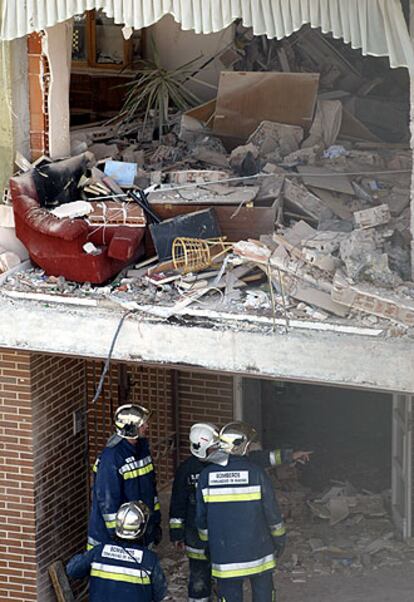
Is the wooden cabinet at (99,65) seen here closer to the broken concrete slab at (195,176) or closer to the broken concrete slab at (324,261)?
the broken concrete slab at (195,176)

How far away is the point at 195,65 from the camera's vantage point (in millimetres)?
14359

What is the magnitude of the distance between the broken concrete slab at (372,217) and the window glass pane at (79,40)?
221 inches

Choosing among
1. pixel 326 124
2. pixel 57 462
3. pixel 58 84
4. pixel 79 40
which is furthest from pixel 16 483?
pixel 79 40

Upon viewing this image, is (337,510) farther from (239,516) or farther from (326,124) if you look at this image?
(326,124)

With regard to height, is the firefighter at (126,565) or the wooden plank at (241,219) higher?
the wooden plank at (241,219)

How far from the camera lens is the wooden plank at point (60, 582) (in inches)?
462

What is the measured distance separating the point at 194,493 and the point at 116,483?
1.99 feet

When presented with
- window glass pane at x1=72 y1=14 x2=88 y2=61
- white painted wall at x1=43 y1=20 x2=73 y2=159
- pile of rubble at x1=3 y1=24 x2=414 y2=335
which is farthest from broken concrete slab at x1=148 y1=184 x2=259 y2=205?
window glass pane at x1=72 y1=14 x2=88 y2=61

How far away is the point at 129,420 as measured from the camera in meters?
11.0

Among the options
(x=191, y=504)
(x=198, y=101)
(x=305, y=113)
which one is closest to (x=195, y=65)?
(x=198, y=101)

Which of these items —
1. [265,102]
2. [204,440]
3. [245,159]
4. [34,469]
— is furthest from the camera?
[265,102]

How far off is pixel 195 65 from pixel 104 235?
4.09m

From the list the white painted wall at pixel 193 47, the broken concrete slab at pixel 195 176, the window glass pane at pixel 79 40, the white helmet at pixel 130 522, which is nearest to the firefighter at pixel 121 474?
the white helmet at pixel 130 522

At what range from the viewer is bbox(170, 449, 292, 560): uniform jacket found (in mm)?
11094
